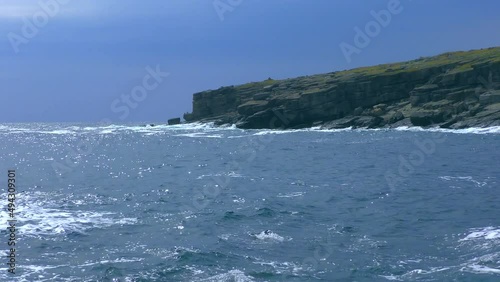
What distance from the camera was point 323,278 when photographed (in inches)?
730

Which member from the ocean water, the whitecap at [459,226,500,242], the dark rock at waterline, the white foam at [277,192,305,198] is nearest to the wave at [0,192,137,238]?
the ocean water

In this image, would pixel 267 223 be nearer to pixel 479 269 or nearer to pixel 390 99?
pixel 479 269

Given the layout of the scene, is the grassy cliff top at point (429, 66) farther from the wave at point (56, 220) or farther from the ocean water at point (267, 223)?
the wave at point (56, 220)

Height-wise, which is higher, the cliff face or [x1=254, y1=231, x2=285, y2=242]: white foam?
the cliff face

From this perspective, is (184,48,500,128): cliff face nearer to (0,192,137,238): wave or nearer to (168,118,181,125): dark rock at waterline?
(168,118,181,125): dark rock at waterline

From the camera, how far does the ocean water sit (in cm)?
1958

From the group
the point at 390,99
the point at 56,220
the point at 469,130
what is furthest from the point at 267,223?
the point at 390,99

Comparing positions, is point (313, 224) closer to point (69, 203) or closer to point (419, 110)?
point (69, 203)
